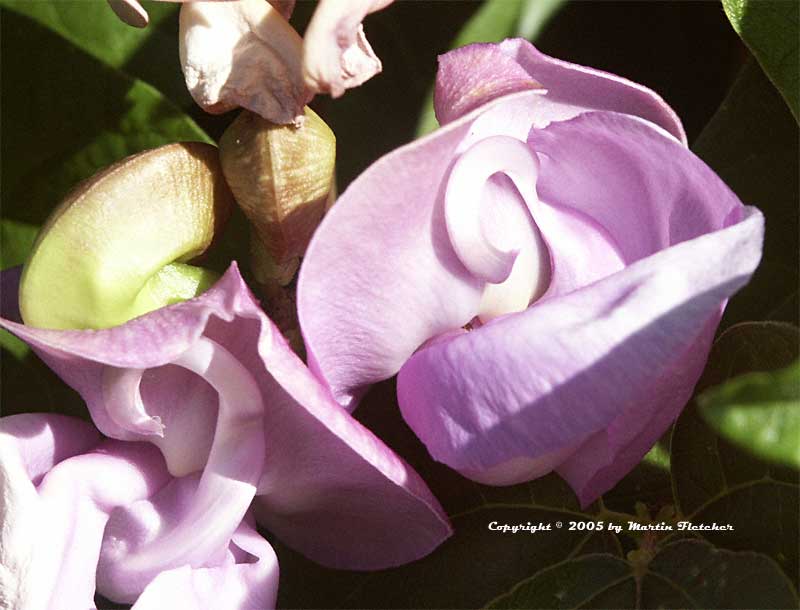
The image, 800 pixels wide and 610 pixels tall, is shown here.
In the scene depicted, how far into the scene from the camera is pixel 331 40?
1.19ft

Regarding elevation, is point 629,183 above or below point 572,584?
above

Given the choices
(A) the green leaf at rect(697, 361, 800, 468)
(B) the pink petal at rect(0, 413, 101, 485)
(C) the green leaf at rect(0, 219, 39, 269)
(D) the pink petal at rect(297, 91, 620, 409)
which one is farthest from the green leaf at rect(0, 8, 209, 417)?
(A) the green leaf at rect(697, 361, 800, 468)

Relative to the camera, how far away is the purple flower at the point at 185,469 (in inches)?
14.9

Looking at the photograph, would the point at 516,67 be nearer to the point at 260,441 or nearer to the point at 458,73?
the point at 458,73

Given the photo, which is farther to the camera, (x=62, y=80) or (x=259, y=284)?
(x=62, y=80)

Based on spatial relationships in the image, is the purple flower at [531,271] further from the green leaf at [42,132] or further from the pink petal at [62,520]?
the green leaf at [42,132]

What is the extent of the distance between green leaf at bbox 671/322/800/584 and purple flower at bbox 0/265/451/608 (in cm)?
10

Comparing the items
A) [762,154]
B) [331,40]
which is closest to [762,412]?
[331,40]

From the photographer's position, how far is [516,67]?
16.1 inches

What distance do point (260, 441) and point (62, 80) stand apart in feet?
0.87

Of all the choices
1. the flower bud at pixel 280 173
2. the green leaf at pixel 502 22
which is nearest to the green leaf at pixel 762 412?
the flower bud at pixel 280 173

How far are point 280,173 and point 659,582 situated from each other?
0.22m

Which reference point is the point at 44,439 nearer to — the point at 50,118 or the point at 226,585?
the point at 226,585

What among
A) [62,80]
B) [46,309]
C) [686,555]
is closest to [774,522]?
[686,555]
